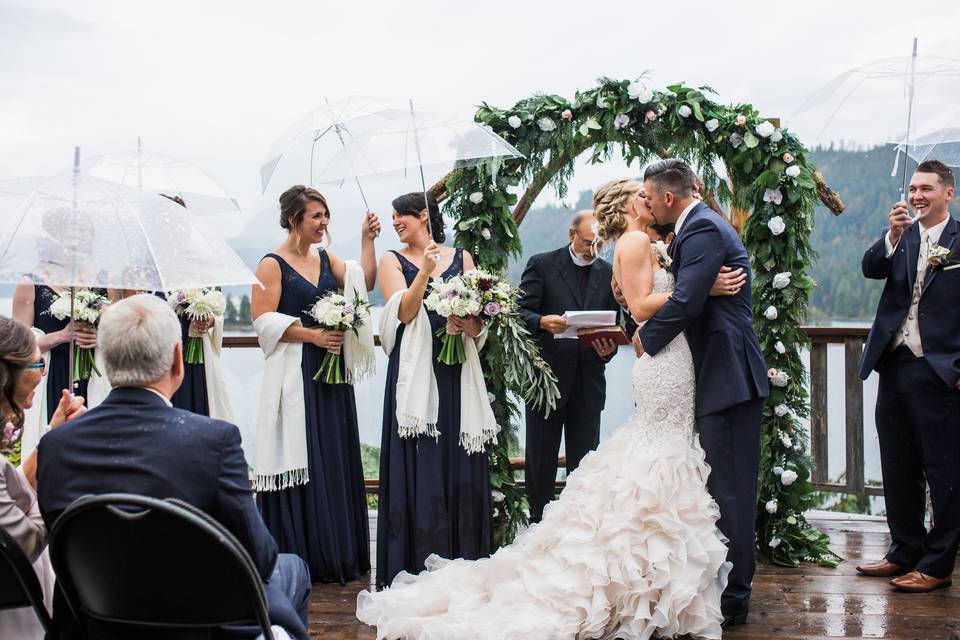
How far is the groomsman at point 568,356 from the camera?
4652 millimetres

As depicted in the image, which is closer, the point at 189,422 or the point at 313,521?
the point at 189,422

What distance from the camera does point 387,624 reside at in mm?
3281

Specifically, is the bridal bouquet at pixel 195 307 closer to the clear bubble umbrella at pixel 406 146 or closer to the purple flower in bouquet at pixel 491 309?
the clear bubble umbrella at pixel 406 146

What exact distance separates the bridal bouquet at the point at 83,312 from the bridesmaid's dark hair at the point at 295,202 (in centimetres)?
91

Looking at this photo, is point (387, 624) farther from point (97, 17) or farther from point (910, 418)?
point (97, 17)

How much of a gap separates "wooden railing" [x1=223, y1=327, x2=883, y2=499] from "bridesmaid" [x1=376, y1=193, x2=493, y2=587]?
4.41ft

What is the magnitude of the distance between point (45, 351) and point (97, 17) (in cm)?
432

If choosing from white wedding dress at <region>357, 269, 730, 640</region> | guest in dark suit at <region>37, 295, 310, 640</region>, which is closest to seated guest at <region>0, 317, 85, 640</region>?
guest in dark suit at <region>37, 295, 310, 640</region>

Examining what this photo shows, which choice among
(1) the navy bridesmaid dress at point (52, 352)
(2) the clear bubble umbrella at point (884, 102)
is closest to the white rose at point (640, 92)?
(2) the clear bubble umbrella at point (884, 102)

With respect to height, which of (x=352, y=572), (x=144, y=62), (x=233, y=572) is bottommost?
(x=352, y=572)

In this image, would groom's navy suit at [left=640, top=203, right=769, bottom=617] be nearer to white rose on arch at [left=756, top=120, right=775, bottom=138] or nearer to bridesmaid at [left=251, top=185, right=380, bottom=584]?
white rose on arch at [left=756, top=120, right=775, bottom=138]

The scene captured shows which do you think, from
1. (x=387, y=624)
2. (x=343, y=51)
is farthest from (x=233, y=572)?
(x=343, y=51)

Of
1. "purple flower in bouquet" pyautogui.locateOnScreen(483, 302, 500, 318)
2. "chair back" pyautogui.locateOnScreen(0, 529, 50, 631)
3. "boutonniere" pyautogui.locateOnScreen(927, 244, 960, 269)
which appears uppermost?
"boutonniere" pyautogui.locateOnScreen(927, 244, 960, 269)

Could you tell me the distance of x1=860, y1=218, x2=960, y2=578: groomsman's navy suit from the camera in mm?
3793
